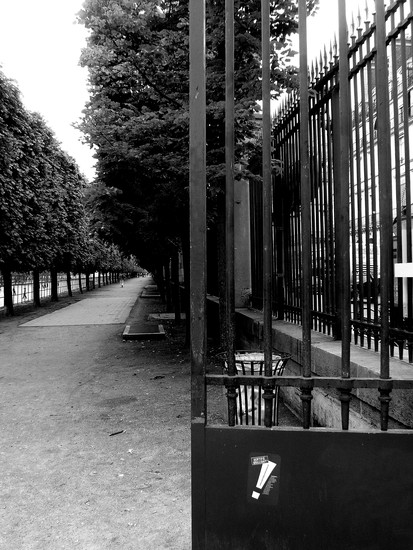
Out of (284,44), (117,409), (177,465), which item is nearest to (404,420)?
(177,465)

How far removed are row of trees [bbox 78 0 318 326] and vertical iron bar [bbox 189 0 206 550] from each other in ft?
13.0

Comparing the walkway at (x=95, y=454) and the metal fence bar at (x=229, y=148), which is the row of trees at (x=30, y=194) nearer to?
the walkway at (x=95, y=454)

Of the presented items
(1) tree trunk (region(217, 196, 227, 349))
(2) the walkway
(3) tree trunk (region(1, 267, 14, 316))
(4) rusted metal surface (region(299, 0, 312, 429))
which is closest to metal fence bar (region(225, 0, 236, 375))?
(4) rusted metal surface (region(299, 0, 312, 429))

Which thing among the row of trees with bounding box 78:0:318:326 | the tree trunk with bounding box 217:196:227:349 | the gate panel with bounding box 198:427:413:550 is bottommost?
the gate panel with bounding box 198:427:413:550

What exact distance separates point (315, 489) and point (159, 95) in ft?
21.3

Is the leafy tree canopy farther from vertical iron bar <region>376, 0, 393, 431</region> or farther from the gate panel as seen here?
the gate panel

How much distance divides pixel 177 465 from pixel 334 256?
2.57 m

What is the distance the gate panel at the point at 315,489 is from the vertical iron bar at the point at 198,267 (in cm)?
5

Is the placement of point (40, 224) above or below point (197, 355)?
above

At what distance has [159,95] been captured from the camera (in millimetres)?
7453

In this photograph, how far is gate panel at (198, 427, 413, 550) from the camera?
2242 millimetres

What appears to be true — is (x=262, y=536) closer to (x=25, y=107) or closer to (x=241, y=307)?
(x=241, y=307)

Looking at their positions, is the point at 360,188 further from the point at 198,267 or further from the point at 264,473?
the point at 264,473

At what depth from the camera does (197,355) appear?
2348 mm
